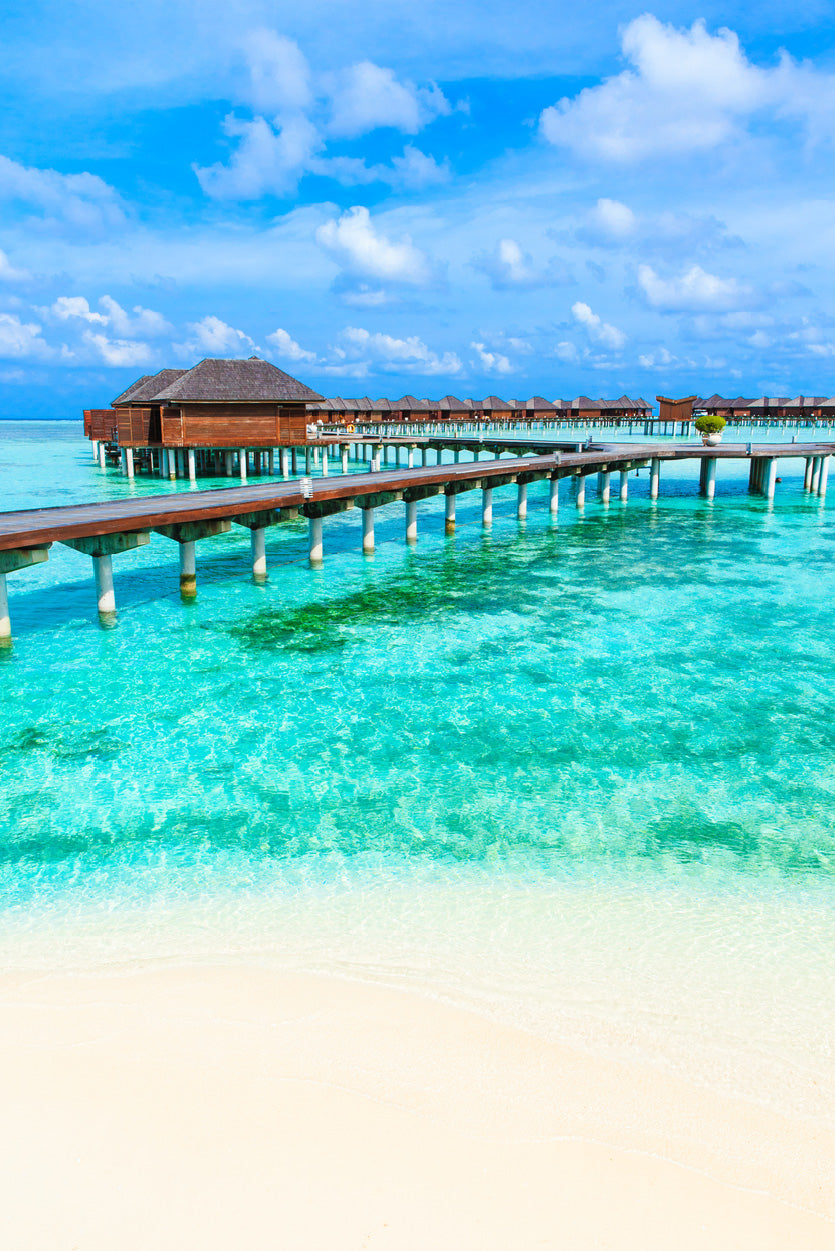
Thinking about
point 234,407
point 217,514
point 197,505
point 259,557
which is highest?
point 234,407

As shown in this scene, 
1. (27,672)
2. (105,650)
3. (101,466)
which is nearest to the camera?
(27,672)

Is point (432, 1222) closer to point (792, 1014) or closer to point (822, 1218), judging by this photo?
point (822, 1218)

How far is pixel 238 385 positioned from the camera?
1433 inches

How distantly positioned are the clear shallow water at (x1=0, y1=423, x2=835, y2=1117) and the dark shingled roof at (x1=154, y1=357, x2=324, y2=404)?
2056 cm

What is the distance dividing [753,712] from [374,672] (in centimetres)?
563

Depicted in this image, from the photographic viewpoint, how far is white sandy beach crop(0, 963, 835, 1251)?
3607 mm

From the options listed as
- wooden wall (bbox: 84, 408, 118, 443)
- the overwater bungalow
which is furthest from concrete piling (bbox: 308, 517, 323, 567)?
wooden wall (bbox: 84, 408, 118, 443)

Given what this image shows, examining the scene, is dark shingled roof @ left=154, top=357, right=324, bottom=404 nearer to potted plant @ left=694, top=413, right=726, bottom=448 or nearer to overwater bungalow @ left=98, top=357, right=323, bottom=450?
overwater bungalow @ left=98, top=357, right=323, bottom=450

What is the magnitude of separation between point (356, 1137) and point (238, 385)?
118ft

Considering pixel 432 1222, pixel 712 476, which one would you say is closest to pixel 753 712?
pixel 432 1222

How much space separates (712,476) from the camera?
36.6m

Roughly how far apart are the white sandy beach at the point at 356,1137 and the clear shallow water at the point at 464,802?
0.44 meters

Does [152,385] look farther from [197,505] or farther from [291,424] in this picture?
[197,505]

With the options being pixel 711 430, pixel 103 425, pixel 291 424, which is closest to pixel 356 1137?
pixel 291 424
